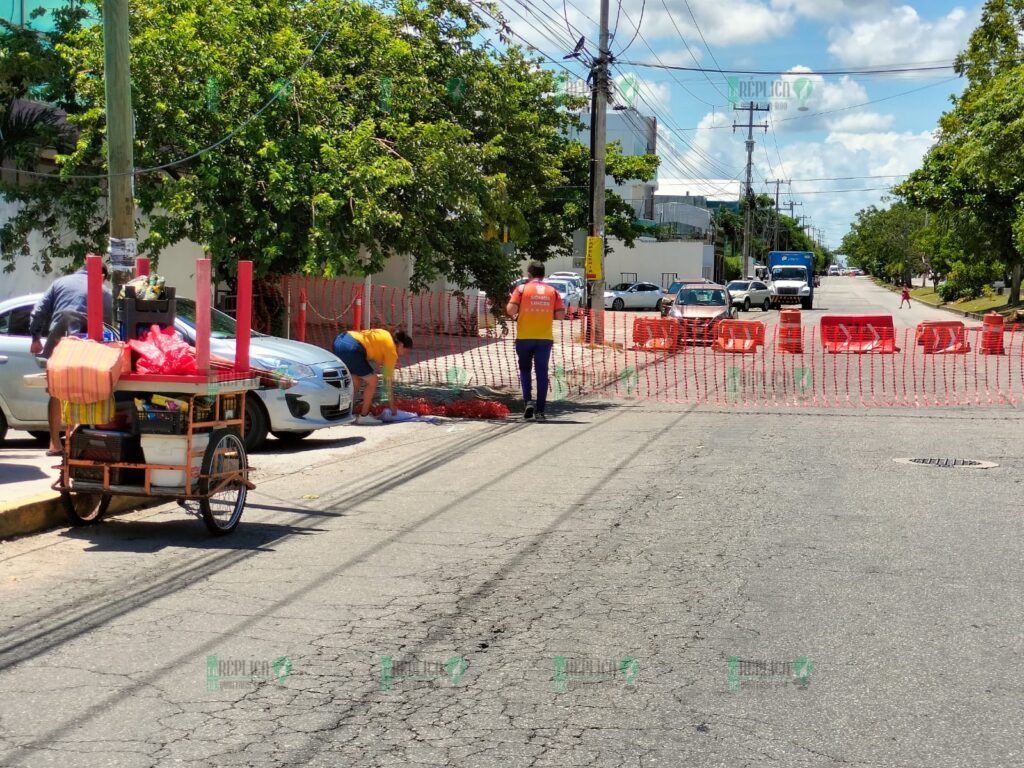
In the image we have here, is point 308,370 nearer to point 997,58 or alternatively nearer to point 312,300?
point 312,300

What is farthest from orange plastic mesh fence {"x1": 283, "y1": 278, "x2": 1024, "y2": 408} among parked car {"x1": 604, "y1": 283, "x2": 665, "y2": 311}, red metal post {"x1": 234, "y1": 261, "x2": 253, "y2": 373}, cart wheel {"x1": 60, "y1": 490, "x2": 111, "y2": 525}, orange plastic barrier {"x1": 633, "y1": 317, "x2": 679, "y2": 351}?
parked car {"x1": 604, "y1": 283, "x2": 665, "y2": 311}

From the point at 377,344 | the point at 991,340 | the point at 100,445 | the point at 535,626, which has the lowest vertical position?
the point at 535,626

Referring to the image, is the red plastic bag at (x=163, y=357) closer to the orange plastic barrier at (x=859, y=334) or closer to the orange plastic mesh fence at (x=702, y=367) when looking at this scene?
the orange plastic mesh fence at (x=702, y=367)

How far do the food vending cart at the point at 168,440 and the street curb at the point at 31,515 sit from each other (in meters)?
0.22

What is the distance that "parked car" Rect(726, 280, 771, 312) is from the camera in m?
54.3

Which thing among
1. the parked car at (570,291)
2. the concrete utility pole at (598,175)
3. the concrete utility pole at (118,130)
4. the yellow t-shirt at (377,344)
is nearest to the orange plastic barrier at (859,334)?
the concrete utility pole at (598,175)

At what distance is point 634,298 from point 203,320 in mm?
46427

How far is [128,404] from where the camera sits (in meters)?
7.28

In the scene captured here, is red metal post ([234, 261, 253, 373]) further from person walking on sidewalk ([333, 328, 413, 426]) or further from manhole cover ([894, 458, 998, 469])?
manhole cover ([894, 458, 998, 469])

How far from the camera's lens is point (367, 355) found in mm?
12961

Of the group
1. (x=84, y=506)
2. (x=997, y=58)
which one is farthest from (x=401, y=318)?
(x=997, y=58)

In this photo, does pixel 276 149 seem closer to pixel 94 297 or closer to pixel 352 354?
pixel 352 354

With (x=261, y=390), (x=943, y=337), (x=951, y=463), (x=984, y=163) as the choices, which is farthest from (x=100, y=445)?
(x=984, y=163)

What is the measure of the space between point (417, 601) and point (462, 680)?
3.90 ft
